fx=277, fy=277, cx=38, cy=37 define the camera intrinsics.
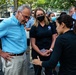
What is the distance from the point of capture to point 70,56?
356 cm

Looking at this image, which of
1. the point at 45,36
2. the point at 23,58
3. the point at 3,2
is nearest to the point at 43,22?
the point at 45,36

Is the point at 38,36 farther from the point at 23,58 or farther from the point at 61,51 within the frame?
the point at 61,51

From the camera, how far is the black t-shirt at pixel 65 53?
3.49 meters

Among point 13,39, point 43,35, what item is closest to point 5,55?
point 13,39

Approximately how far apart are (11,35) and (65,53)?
106 cm

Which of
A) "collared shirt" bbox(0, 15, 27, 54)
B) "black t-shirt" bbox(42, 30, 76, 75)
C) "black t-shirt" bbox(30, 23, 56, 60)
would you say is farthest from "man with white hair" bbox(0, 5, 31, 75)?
"black t-shirt" bbox(30, 23, 56, 60)

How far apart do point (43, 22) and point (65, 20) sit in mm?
1851

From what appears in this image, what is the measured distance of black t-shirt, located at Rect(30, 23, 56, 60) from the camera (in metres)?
5.38

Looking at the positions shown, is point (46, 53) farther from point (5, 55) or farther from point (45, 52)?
point (5, 55)

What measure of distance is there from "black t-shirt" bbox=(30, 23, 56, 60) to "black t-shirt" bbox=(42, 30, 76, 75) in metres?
1.77

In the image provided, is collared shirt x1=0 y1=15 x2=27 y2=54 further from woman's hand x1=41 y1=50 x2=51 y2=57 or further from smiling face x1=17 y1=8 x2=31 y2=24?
woman's hand x1=41 y1=50 x2=51 y2=57

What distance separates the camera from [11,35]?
4242 millimetres

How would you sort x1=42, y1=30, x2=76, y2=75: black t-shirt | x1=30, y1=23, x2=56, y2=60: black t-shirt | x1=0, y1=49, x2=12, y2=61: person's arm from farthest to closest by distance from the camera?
1. x1=30, y1=23, x2=56, y2=60: black t-shirt
2. x1=0, y1=49, x2=12, y2=61: person's arm
3. x1=42, y1=30, x2=76, y2=75: black t-shirt

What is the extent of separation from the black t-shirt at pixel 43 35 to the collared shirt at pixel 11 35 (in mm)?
1039
